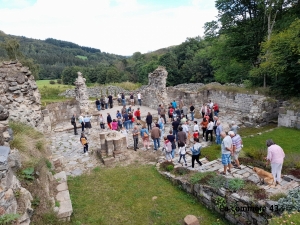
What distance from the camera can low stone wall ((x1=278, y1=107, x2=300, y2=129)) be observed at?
1252cm

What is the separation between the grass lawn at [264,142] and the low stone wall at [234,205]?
8.78 ft

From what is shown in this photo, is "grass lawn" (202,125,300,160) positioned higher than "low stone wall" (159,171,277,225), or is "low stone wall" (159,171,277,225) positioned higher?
"grass lawn" (202,125,300,160)

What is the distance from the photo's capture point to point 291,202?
4914 mm

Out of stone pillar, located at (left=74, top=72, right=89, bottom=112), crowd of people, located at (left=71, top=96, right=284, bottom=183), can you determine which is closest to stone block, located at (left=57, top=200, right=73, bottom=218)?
crowd of people, located at (left=71, top=96, right=284, bottom=183)

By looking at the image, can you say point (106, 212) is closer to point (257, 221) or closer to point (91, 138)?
point (257, 221)

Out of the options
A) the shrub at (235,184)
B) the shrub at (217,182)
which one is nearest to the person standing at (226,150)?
the shrub at (217,182)

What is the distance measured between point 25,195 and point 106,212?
2.59 m

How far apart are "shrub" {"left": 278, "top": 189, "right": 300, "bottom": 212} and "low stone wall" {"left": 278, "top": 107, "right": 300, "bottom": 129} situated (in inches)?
346

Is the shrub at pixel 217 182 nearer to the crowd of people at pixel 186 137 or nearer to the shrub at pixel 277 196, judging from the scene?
the crowd of people at pixel 186 137

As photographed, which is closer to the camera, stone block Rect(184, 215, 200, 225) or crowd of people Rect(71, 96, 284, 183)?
stone block Rect(184, 215, 200, 225)

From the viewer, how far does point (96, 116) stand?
56.3 ft

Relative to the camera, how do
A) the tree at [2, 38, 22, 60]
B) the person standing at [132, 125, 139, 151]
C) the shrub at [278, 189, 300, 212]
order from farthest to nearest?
the tree at [2, 38, 22, 60], the person standing at [132, 125, 139, 151], the shrub at [278, 189, 300, 212]

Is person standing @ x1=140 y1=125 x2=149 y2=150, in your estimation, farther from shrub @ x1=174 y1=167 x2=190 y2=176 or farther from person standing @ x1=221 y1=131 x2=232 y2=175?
person standing @ x1=221 y1=131 x2=232 y2=175

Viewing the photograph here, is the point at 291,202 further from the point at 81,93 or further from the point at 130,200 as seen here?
the point at 81,93
